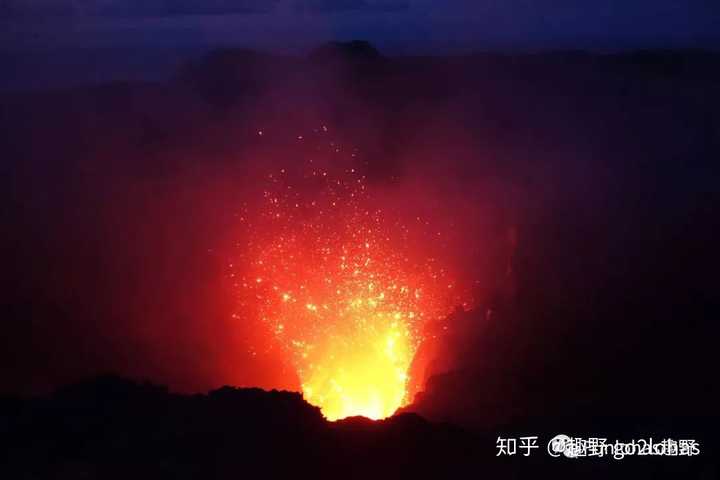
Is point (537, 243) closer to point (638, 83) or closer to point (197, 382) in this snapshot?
point (197, 382)

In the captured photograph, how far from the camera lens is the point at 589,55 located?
24.6 meters

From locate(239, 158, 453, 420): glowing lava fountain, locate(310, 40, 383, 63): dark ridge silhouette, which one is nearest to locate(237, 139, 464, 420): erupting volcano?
locate(239, 158, 453, 420): glowing lava fountain

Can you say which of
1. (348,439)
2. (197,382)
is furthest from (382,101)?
(348,439)

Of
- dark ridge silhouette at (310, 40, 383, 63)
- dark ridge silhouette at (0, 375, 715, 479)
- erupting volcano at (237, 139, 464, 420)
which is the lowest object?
dark ridge silhouette at (0, 375, 715, 479)

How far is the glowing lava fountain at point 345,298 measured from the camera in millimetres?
10055

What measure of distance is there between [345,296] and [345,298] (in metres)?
0.04

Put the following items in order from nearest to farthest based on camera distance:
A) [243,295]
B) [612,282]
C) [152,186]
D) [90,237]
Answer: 1. [612,282]
2. [243,295]
3. [90,237]
4. [152,186]

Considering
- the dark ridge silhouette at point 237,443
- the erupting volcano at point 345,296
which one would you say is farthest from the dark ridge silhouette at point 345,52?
the dark ridge silhouette at point 237,443

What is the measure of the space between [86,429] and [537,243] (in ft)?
29.8

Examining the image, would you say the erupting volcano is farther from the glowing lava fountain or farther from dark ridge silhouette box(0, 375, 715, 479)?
dark ridge silhouette box(0, 375, 715, 479)

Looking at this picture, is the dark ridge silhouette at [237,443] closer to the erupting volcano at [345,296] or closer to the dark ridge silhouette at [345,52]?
the erupting volcano at [345,296]

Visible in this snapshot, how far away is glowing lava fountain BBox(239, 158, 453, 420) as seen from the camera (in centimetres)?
1005

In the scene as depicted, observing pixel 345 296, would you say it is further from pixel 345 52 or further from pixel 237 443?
pixel 345 52

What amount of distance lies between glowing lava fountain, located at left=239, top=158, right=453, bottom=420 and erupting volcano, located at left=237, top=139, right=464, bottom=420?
2cm
